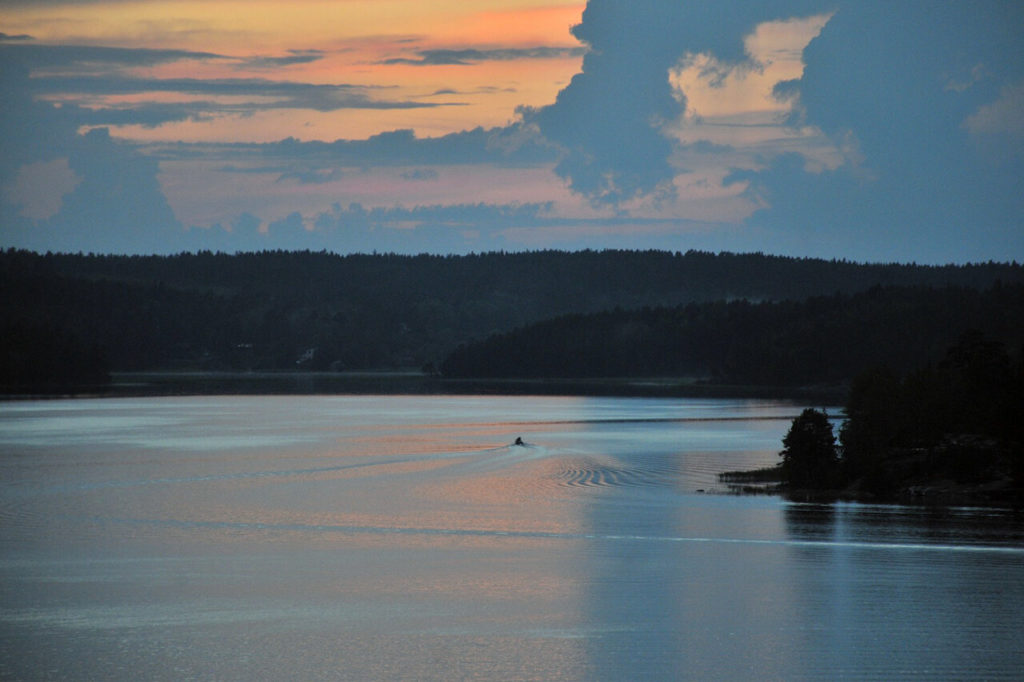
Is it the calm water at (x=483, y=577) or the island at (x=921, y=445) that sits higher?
the island at (x=921, y=445)

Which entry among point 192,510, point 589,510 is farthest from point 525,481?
point 192,510

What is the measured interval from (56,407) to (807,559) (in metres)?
102

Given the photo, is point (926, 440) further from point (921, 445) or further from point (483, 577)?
point (483, 577)

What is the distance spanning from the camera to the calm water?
21375mm

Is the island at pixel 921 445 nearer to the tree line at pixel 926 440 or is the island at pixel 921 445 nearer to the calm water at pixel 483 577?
the tree line at pixel 926 440

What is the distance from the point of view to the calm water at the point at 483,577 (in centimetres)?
2138

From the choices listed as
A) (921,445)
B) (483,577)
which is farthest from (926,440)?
(483,577)

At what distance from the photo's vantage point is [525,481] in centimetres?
5088

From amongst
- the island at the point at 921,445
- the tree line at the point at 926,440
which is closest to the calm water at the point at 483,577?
the island at the point at 921,445

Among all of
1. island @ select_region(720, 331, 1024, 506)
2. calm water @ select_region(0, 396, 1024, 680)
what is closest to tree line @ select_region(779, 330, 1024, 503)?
island @ select_region(720, 331, 1024, 506)

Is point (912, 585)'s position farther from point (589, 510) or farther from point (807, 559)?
point (589, 510)

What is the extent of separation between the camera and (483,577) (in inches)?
1131

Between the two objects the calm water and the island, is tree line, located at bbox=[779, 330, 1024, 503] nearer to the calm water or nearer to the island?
the island

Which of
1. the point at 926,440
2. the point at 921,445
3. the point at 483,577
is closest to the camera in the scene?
the point at 483,577
